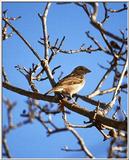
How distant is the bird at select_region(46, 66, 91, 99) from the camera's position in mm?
4295

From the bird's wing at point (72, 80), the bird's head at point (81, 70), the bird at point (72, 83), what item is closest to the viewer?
the bird at point (72, 83)

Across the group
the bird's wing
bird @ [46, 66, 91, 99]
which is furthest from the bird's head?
the bird's wing

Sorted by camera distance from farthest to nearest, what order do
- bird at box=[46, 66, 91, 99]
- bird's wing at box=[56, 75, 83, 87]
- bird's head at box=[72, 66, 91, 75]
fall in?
bird's head at box=[72, 66, 91, 75] → bird's wing at box=[56, 75, 83, 87] → bird at box=[46, 66, 91, 99]

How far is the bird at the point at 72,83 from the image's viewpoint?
14.1 ft

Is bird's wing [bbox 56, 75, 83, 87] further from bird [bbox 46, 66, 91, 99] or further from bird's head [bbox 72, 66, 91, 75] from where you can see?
bird's head [bbox 72, 66, 91, 75]

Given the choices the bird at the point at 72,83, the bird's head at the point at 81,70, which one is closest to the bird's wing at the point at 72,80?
the bird at the point at 72,83

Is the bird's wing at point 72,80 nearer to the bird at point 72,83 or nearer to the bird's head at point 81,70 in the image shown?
the bird at point 72,83

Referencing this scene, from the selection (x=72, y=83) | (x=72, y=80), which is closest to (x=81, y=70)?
(x=72, y=80)

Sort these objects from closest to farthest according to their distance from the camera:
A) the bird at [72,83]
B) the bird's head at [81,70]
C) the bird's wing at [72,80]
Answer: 1. the bird at [72,83]
2. the bird's wing at [72,80]
3. the bird's head at [81,70]

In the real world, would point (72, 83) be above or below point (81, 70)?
below

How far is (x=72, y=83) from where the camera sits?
5086 mm

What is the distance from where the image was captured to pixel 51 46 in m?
4.58

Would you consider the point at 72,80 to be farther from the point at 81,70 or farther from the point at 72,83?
the point at 81,70

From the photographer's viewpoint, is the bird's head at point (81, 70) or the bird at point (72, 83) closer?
the bird at point (72, 83)
